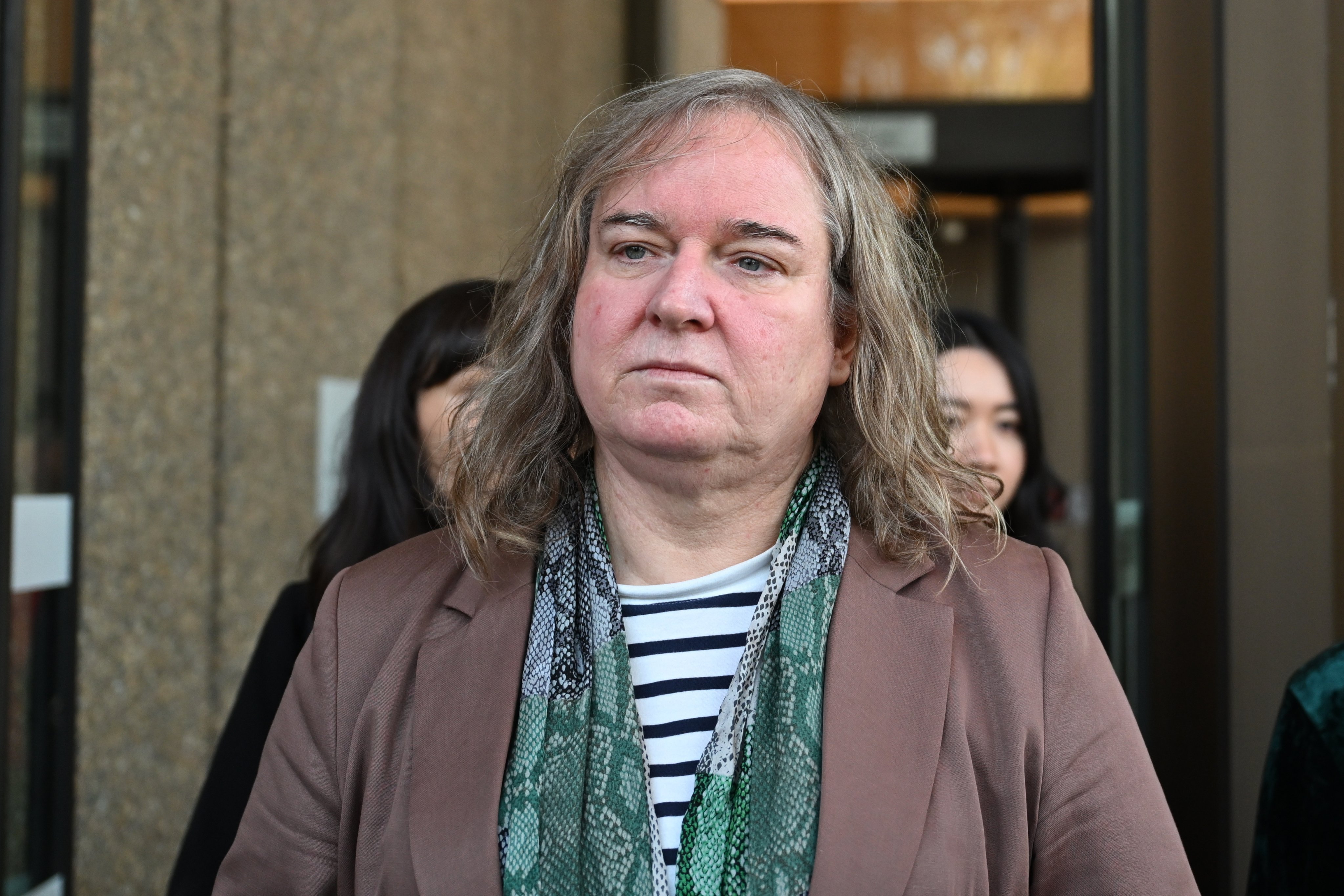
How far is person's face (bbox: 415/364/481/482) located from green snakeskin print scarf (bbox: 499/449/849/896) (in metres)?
0.85

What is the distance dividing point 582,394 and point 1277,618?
1.59m

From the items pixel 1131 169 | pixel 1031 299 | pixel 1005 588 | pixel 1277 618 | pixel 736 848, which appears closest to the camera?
pixel 736 848

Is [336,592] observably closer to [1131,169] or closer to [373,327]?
[1131,169]

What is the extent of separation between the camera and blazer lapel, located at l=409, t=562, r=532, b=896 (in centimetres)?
172

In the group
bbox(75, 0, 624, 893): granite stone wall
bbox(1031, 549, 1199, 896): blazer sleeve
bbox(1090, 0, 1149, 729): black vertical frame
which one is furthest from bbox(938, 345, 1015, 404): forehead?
bbox(1031, 549, 1199, 896): blazer sleeve

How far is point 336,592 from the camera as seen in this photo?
2.03 metres

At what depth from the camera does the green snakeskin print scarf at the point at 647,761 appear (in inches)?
67.2

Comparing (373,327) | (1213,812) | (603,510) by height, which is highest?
(373,327)

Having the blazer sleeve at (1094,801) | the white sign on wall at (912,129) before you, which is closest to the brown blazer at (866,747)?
the blazer sleeve at (1094,801)

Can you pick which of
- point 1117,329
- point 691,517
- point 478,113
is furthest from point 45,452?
point 478,113

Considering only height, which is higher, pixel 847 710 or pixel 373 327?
pixel 373 327

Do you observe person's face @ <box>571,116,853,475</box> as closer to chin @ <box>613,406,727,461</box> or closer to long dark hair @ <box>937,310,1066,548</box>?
chin @ <box>613,406,727,461</box>

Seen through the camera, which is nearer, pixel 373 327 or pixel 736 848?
pixel 736 848

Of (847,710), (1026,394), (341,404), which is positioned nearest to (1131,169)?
(1026,394)
